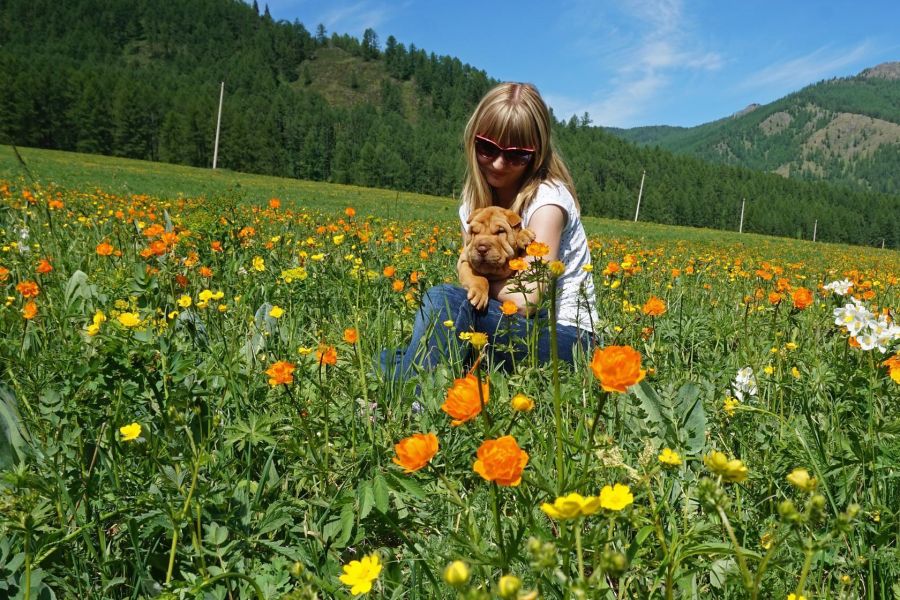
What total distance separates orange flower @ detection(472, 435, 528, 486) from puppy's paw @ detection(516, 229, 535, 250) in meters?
1.73

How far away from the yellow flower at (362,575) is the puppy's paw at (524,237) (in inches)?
70.0

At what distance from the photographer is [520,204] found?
2.82 m

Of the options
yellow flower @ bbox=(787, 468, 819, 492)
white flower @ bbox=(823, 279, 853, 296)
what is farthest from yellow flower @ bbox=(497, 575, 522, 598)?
white flower @ bbox=(823, 279, 853, 296)

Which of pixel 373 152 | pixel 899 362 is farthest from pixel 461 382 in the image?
pixel 373 152

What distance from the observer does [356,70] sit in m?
124

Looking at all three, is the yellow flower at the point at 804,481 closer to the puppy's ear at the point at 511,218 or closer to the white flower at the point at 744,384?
the white flower at the point at 744,384

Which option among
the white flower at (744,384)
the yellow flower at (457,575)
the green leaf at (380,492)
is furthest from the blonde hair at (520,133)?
the yellow flower at (457,575)

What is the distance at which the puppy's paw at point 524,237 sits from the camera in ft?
7.88

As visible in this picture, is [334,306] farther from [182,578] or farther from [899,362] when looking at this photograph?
[899,362]

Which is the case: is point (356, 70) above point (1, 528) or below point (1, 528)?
above

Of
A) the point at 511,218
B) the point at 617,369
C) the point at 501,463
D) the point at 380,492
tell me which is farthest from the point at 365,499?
the point at 511,218

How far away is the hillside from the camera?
58469mm

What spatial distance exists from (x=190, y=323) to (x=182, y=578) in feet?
3.73

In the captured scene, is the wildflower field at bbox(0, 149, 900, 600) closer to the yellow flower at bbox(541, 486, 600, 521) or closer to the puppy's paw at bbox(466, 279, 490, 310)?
the yellow flower at bbox(541, 486, 600, 521)
